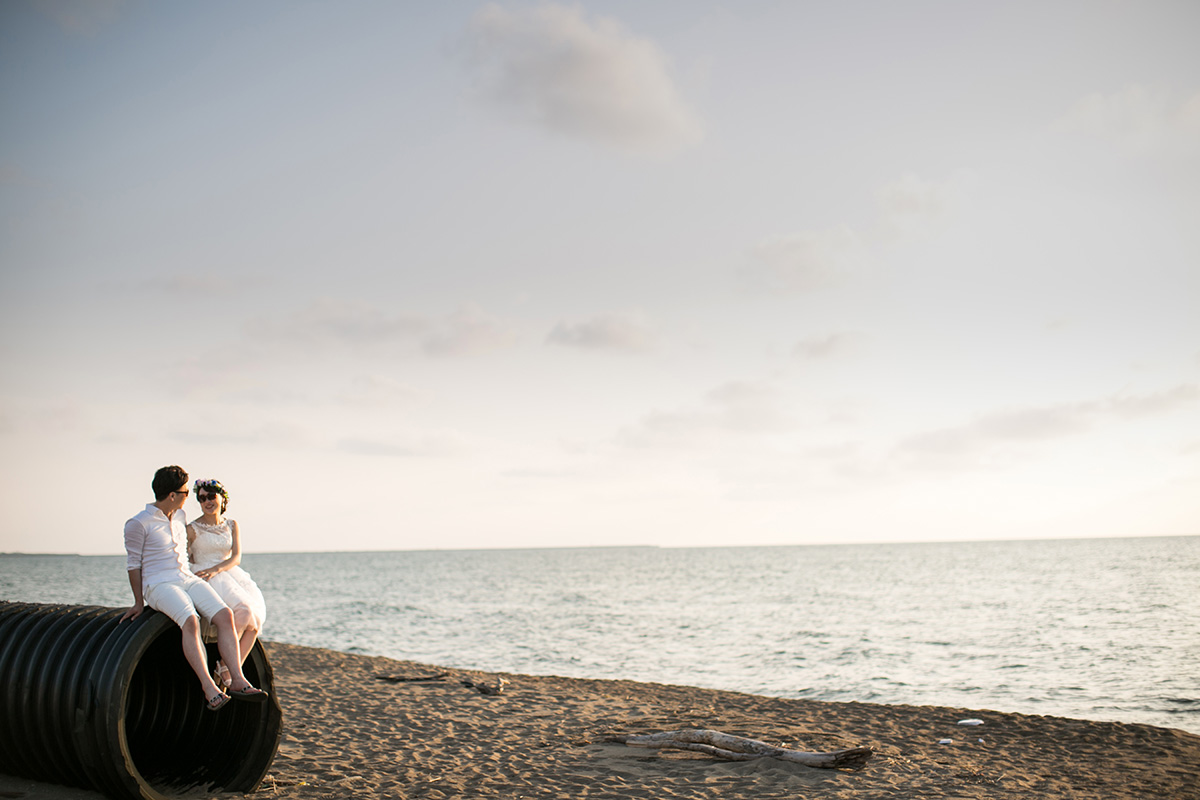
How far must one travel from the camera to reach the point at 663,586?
67.7 meters

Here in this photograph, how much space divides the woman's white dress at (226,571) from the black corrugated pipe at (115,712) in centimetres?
46

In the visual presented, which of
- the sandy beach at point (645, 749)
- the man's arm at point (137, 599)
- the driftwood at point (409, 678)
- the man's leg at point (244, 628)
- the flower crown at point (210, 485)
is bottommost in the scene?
the driftwood at point (409, 678)

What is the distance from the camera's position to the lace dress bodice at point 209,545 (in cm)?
734

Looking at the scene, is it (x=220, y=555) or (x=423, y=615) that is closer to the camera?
(x=220, y=555)

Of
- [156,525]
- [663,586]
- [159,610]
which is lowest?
[663,586]

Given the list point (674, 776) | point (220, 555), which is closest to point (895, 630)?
point (674, 776)

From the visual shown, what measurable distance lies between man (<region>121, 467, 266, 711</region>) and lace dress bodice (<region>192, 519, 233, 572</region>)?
266mm

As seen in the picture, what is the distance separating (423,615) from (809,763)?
111ft

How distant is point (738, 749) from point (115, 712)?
6851 millimetres

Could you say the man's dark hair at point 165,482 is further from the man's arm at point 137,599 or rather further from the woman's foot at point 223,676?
the woman's foot at point 223,676

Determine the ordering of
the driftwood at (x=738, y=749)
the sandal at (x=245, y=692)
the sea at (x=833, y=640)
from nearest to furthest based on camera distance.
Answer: the sandal at (x=245, y=692) → the driftwood at (x=738, y=749) → the sea at (x=833, y=640)

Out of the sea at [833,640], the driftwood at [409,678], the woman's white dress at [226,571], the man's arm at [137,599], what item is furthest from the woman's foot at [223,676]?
the sea at [833,640]

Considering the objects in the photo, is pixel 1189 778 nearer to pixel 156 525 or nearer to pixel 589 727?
pixel 589 727

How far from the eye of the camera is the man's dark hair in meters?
6.91
